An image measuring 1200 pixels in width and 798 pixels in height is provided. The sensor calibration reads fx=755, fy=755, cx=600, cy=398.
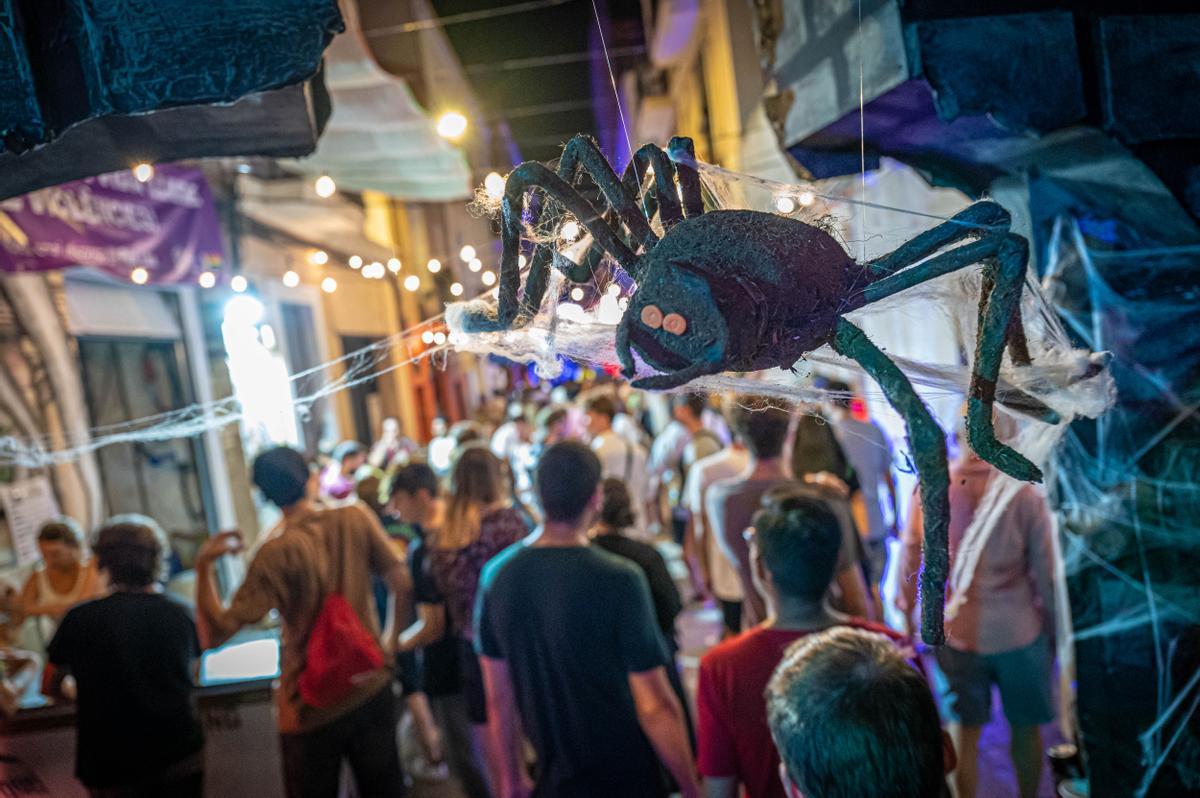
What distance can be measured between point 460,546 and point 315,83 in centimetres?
219

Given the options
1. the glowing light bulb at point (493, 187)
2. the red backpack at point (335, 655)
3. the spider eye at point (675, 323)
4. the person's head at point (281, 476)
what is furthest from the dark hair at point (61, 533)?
the spider eye at point (675, 323)

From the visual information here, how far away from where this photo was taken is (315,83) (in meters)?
2.09

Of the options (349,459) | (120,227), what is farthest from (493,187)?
(349,459)

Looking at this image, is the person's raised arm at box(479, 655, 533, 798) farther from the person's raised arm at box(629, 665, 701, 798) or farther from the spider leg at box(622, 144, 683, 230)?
the spider leg at box(622, 144, 683, 230)

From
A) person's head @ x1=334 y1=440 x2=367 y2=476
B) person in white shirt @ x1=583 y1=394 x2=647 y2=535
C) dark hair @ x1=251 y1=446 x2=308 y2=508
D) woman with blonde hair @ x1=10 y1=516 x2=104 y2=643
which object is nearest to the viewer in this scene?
dark hair @ x1=251 y1=446 x2=308 y2=508

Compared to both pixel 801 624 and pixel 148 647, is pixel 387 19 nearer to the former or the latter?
pixel 148 647

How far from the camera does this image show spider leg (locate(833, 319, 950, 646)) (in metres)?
0.97

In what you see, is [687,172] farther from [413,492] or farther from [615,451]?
[615,451]

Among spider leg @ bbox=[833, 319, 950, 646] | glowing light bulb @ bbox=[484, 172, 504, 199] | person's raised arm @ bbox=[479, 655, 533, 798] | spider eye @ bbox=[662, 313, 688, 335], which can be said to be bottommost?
person's raised arm @ bbox=[479, 655, 533, 798]

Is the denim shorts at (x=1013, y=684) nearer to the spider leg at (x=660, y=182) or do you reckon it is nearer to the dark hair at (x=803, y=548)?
the dark hair at (x=803, y=548)

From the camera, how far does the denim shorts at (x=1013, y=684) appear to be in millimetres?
3105

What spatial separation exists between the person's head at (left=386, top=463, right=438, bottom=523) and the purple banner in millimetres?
2777

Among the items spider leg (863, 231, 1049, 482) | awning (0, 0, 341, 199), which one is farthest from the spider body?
awning (0, 0, 341, 199)

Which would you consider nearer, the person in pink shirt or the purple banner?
the person in pink shirt
